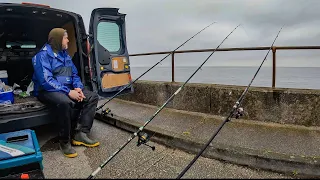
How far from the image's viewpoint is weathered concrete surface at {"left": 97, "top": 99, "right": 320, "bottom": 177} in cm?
291

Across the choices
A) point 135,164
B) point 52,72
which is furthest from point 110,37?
point 135,164

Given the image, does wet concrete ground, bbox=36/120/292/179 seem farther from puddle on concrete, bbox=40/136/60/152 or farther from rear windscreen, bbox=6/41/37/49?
rear windscreen, bbox=6/41/37/49

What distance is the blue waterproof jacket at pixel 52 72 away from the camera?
11.2 ft

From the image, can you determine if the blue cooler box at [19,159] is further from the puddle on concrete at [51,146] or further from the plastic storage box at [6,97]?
the plastic storage box at [6,97]

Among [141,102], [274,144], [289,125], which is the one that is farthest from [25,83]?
[289,125]

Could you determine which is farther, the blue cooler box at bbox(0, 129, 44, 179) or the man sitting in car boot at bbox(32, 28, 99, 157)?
the man sitting in car boot at bbox(32, 28, 99, 157)

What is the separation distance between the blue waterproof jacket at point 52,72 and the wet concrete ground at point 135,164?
91 centimetres

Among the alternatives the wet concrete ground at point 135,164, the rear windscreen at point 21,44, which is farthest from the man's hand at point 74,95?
the rear windscreen at point 21,44

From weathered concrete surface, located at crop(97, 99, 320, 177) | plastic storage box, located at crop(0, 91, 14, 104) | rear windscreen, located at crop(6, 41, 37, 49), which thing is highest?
rear windscreen, located at crop(6, 41, 37, 49)

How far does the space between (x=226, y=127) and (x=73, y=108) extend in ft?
8.20

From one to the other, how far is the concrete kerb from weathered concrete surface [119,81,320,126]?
1.53 meters

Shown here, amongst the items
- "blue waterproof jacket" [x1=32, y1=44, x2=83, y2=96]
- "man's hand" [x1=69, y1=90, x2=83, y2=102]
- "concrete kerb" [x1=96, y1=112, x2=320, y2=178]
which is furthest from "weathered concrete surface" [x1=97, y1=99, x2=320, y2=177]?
"blue waterproof jacket" [x1=32, y1=44, x2=83, y2=96]

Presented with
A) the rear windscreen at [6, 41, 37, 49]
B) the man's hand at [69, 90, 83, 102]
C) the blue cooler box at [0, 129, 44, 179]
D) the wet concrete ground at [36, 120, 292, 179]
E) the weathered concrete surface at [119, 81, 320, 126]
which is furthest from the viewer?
the rear windscreen at [6, 41, 37, 49]

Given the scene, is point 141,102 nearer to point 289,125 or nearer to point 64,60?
point 64,60
